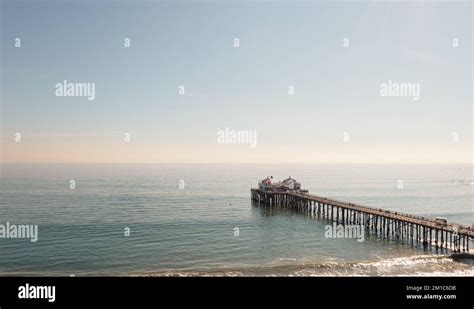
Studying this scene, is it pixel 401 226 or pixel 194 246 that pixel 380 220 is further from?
pixel 194 246

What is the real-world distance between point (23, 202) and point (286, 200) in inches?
1428

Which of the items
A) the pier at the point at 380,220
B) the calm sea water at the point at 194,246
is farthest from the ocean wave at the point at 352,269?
the pier at the point at 380,220

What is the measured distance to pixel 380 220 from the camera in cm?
3641

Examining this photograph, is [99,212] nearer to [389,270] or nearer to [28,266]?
[28,266]

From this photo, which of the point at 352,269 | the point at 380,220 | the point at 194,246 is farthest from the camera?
the point at 380,220

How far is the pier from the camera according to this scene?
30375 millimetres

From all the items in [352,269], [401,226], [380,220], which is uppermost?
[380,220]

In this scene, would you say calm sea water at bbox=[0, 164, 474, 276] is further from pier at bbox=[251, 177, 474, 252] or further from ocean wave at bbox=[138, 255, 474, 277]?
pier at bbox=[251, 177, 474, 252]

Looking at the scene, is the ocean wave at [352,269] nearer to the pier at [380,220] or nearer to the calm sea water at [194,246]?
the calm sea water at [194,246]

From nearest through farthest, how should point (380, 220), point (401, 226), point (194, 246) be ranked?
point (194, 246), point (401, 226), point (380, 220)

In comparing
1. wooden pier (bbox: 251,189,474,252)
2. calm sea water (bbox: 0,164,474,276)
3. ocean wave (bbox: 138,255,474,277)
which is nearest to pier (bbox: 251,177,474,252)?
wooden pier (bbox: 251,189,474,252)

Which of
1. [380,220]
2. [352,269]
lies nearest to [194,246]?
[352,269]

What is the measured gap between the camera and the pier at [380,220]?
30.4 meters
